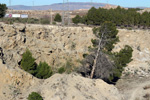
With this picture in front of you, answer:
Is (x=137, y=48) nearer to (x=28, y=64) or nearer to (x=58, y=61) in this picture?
(x=58, y=61)

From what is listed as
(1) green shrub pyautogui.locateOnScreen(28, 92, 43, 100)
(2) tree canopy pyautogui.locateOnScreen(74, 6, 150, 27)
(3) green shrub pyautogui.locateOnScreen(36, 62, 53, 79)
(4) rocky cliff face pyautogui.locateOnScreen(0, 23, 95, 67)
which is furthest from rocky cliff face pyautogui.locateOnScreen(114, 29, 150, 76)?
(1) green shrub pyautogui.locateOnScreen(28, 92, 43, 100)

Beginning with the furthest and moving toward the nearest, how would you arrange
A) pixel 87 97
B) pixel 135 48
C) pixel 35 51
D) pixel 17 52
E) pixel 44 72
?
pixel 135 48 < pixel 35 51 < pixel 17 52 < pixel 44 72 < pixel 87 97

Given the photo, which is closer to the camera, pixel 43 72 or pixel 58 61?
pixel 43 72

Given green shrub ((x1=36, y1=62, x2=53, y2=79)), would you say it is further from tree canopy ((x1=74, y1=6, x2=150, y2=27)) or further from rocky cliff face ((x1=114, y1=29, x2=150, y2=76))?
tree canopy ((x1=74, y1=6, x2=150, y2=27))

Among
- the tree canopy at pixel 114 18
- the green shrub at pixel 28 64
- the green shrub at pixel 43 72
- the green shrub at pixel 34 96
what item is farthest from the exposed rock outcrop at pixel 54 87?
the tree canopy at pixel 114 18

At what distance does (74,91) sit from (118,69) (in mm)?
16465

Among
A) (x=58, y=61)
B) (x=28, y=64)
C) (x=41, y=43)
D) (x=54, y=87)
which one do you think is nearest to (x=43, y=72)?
(x=28, y=64)

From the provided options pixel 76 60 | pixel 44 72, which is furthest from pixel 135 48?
pixel 44 72

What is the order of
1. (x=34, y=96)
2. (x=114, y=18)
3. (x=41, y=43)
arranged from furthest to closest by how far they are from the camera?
(x=114, y=18) < (x=41, y=43) < (x=34, y=96)

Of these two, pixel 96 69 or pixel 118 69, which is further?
pixel 118 69

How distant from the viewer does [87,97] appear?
2369 cm

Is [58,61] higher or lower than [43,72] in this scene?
lower

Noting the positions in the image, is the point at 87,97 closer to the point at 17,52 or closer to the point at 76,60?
the point at 17,52

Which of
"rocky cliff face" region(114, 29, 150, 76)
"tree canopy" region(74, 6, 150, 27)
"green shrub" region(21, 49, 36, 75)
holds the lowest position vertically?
"rocky cliff face" region(114, 29, 150, 76)
